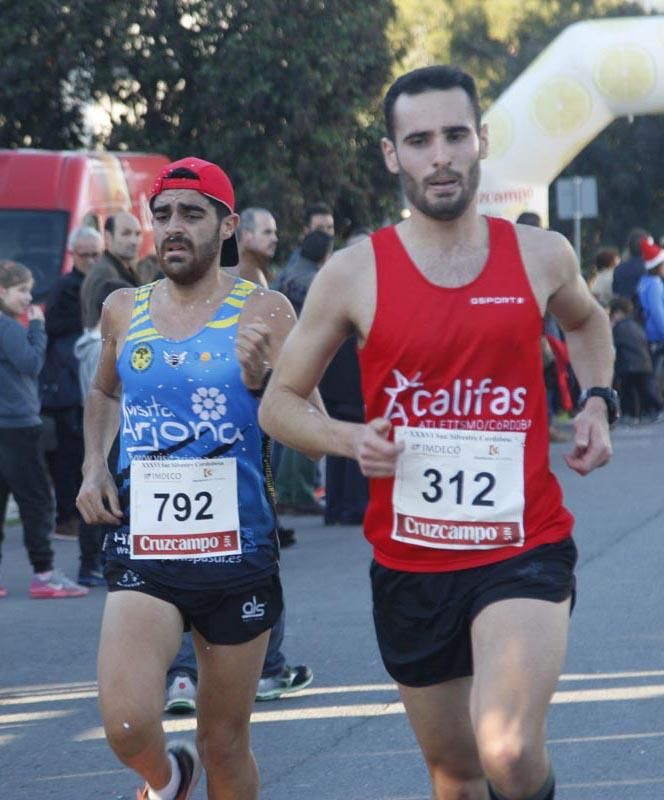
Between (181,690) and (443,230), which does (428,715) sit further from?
(181,690)

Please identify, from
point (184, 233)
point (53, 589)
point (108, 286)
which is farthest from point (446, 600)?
point (53, 589)

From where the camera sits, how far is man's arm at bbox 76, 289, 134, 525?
5.00 metres

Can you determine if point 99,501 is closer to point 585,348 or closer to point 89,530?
point 585,348

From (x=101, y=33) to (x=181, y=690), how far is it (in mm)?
17347

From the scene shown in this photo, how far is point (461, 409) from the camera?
409 cm

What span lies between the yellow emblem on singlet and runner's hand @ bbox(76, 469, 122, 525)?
36 centimetres

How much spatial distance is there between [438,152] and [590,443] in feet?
2.50

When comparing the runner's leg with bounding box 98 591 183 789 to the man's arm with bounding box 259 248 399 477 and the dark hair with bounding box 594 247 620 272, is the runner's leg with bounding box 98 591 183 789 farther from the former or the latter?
the dark hair with bounding box 594 247 620 272

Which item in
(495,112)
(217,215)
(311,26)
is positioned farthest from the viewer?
(311,26)

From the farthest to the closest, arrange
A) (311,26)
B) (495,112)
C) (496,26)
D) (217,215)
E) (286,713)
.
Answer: (496,26)
(311,26)
(495,112)
(286,713)
(217,215)

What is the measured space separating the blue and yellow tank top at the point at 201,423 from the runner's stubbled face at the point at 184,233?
135mm

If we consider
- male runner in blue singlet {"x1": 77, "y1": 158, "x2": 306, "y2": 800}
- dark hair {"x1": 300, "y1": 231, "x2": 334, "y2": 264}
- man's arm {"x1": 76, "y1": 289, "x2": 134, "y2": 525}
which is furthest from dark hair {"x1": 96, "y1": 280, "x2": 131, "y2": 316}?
male runner in blue singlet {"x1": 77, "y1": 158, "x2": 306, "y2": 800}

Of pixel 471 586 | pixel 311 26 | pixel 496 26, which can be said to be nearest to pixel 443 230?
pixel 471 586

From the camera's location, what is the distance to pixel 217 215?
503 cm
